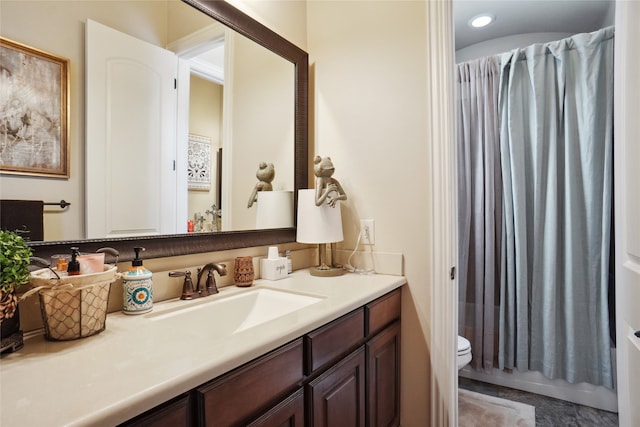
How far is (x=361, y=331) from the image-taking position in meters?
1.22

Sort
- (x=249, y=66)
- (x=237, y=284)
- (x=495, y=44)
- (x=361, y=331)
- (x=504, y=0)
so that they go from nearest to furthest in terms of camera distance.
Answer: (x=361, y=331) → (x=237, y=284) → (x=249, y=66) → (x=504, y=0) → (x=495, y=44)

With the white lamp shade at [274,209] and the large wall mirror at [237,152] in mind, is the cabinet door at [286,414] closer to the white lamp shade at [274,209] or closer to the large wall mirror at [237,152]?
the large wall mirror at [237,152]

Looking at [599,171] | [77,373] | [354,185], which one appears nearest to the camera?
[77,373]

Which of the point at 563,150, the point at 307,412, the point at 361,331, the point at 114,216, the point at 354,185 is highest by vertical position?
the point at 563,150

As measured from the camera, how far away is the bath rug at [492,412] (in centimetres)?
188

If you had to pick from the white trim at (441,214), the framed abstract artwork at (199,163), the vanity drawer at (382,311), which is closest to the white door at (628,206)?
the white trim at (441,214)

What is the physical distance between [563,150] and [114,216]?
2466 millimetres

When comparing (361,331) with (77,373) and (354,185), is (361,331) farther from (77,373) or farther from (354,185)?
(77,373)

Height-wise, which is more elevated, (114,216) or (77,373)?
(114,216)

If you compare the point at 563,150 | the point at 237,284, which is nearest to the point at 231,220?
the point at 237,284

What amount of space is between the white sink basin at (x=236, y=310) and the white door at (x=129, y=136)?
28cm

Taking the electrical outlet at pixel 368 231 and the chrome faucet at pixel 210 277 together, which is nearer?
the chrome faucet at pixel 210 277

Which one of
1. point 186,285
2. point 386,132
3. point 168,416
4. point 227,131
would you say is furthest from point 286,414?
point 386,132

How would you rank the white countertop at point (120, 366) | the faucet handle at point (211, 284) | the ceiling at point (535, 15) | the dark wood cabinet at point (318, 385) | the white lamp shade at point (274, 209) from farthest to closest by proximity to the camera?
the ceiling at point (535, 15) < the white lamp shade at point (274, 209) < the faucet handle at point (211, 284) < the dark wood cabinet at point (318, 385) < the white countertop at point (120, 366)
